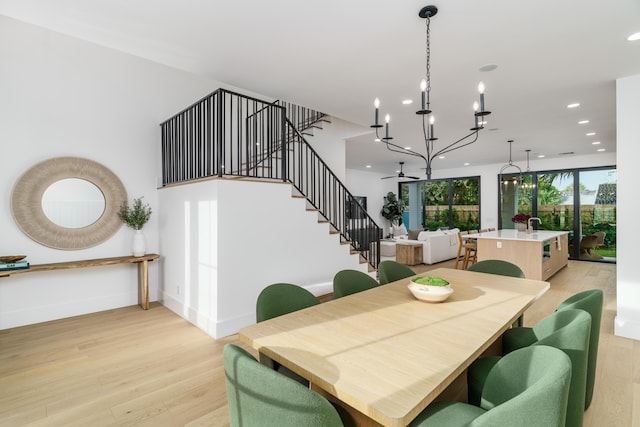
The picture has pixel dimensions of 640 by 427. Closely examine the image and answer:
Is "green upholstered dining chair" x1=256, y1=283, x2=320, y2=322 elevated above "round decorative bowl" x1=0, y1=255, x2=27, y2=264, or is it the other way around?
"round decorative bowl" x1=0, y1=255, x2=27, y2=264

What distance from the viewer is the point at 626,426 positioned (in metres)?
2.03

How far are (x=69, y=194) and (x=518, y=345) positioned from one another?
4.94 metres

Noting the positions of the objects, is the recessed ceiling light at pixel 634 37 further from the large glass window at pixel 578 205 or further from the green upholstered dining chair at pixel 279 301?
the large glass window at pixel 578 205

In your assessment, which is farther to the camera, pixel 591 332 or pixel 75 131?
pixel 75 131

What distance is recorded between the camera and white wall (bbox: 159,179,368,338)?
337cm

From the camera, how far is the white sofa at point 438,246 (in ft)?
25.2

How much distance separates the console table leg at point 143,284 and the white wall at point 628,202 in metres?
5.69

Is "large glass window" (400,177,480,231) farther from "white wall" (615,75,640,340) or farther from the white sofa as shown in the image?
"white wall" (615,75,640,340)

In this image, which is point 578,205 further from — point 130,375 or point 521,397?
point 130,375

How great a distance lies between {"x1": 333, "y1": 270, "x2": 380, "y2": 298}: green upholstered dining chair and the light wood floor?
1.17 m

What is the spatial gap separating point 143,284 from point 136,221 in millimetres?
868

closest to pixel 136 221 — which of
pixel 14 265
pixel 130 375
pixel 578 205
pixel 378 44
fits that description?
pixel 14 265

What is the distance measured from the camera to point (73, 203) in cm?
397

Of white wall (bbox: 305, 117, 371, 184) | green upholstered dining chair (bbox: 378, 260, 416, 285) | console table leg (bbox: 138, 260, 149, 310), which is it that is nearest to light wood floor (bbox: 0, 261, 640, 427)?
console table leg (bbox: 138, 260, 149, 310)
